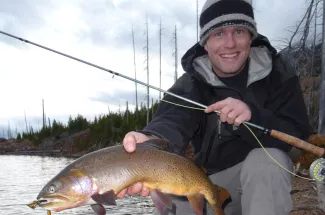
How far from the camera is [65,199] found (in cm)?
252

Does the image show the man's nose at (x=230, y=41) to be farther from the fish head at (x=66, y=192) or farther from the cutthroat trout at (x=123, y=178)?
the fish head at (x=66, y=192)

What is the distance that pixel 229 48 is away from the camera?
12.5ft

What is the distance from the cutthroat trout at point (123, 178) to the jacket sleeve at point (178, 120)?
265mm

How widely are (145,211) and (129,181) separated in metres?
4.82

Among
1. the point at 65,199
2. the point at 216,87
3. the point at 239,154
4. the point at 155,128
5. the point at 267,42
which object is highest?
A: the point at 267,42

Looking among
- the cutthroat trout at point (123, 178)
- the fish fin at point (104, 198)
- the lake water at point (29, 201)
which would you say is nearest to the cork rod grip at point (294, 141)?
the cutthroat trout at point (123, 178)

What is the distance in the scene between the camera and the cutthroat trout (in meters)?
2.53

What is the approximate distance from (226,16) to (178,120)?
3.59 ft

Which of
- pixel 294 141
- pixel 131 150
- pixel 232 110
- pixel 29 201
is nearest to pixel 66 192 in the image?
pixel 131 150

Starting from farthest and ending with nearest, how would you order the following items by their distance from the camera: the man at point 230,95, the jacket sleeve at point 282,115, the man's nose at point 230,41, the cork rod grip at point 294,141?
the man's nose at point 230,41
the man at point 230,95
the jacket sleeve at point 282,115
the cork rod grip at point 294,141

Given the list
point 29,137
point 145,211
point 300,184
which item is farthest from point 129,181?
point 29,137

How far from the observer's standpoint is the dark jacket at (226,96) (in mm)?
3453

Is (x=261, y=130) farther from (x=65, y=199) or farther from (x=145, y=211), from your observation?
(x=145, y=211)

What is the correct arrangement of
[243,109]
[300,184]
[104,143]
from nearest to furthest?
[243,109], [300,184], [104,143]
